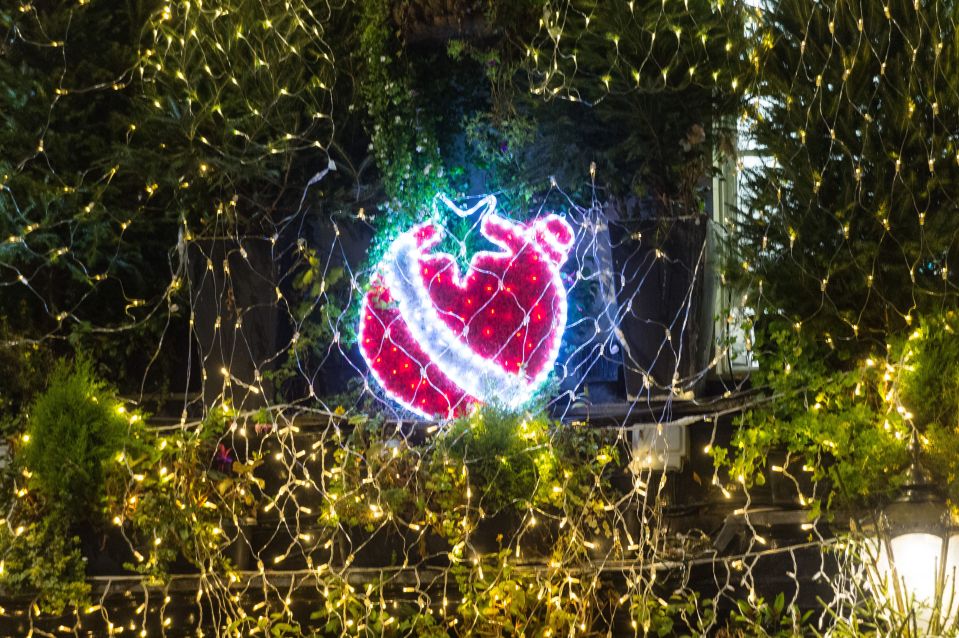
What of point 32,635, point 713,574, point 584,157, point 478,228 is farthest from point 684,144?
point 32,635

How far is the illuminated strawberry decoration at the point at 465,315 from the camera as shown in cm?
413

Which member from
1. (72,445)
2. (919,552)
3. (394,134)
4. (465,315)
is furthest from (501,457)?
(394,134)

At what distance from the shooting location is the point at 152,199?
14.7ft

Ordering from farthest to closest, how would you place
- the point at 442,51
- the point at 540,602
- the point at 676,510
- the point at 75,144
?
the point at 442,51 → the point at 75,144 → the point at 676,510 → the point at 540,602

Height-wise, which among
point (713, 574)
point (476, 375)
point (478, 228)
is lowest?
point (713, 574)

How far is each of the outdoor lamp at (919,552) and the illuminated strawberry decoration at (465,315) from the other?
1.51 m

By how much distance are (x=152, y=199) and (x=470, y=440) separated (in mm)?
1751

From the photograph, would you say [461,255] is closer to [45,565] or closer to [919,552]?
[45,565]

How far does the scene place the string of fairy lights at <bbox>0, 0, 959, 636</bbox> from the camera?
3471 mm

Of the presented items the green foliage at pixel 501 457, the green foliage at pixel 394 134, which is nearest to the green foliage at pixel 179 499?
the green foliage at pixel 501 457

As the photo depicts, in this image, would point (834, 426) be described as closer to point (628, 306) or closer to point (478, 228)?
point (628, 306)

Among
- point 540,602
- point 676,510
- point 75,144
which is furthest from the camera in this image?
point 75,144

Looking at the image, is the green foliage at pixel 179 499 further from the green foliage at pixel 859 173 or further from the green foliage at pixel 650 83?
the green foliage at pixel 859 173

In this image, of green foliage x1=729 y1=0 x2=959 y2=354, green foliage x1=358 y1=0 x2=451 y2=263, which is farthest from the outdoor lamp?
green foliage x1=358 y1=0 x2=451 y2=263
